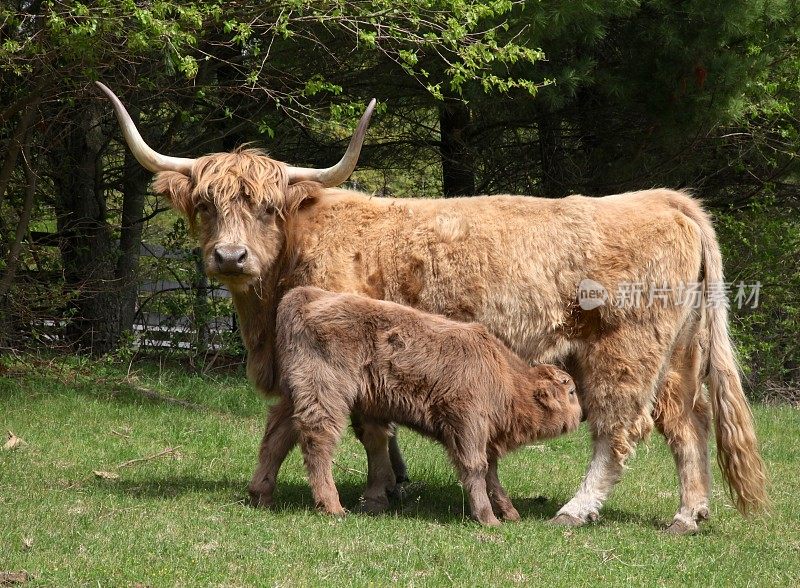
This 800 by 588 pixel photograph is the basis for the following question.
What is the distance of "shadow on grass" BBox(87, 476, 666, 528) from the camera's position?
7.06m

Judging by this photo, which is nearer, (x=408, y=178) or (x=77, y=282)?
(x=77, y=282)

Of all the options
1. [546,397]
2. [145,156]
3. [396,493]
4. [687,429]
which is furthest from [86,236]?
[687,429]

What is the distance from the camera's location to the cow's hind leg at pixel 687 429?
720 cm

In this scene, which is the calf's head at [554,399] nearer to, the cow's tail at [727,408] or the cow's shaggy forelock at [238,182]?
the cow's tail at [727,408]

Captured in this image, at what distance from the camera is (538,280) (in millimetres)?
7188

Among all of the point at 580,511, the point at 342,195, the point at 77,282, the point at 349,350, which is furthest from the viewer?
the point at 77,282

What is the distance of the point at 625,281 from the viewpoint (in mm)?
7188

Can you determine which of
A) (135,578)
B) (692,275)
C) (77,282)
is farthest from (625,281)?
(77,282)

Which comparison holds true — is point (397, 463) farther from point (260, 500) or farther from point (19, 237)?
point (19, 237)

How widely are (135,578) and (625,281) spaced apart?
387 cm

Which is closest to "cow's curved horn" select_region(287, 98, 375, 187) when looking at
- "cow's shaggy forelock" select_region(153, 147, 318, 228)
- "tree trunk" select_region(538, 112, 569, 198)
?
"cow's shaggy forelock" select_region(153, 147, 318, 228)

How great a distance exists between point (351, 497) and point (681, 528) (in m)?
2.36

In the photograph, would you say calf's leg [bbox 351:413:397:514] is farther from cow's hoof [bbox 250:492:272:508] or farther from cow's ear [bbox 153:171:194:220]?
cow's ear [bbox 153:171:194:220]

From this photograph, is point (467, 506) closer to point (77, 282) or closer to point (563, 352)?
point (563, 352)
